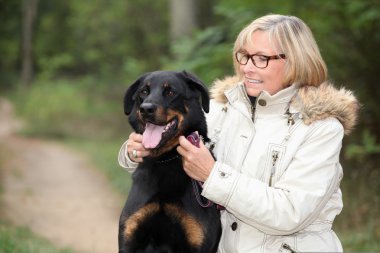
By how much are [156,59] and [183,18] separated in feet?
26.7

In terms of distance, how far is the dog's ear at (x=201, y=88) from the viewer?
3.16 metres

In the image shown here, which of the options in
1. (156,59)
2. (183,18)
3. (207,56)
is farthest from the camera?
(156,59)

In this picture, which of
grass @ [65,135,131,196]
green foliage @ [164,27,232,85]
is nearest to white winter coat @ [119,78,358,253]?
green foliage @ [164,27,232,85]

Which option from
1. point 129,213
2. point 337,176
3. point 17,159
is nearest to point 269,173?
point 337,176

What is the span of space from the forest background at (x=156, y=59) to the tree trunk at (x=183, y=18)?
2cm

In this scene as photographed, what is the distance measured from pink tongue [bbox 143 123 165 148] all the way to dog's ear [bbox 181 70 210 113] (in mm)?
354

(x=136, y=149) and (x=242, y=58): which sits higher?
(x=242, y=58)

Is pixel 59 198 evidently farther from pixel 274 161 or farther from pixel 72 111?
pixel 72 111

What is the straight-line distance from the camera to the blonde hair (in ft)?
9.89

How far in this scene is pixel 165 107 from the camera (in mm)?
2971

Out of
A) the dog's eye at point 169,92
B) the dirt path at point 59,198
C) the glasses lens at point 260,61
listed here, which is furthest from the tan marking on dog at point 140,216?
the dirt path at point 59,198

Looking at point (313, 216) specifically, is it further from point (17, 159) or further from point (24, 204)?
point (17, 159)

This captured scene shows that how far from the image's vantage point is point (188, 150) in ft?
9.46

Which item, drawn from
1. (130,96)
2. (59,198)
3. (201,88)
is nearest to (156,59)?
(59,198)
